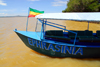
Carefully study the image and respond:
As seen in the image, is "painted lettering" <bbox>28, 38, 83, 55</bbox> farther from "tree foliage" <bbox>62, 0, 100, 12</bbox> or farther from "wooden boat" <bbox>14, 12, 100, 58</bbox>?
"tree foliage" <bbox>62, 0, 100, 12</bbox>

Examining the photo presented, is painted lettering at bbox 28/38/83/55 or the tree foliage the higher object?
the tree foliage

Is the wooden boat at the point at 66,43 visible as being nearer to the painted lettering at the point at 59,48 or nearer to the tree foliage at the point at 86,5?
the painted lettering at the point at 59,48

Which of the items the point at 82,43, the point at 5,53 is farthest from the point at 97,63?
the point at 5,53

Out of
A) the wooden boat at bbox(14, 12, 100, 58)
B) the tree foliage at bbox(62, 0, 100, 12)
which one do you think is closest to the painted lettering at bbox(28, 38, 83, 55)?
the wooden boat at bbox(14, 12, 100, 58)

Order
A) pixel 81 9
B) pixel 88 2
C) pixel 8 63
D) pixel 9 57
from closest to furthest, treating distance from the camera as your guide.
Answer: pixel 8 63 → pixel 9 57 → pixel 88 2 → pixel 81 9

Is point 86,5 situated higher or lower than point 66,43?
higher

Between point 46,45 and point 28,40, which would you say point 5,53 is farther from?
point 46,45

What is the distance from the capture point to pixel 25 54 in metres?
4.50

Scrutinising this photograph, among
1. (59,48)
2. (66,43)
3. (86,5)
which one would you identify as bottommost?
(59,48)

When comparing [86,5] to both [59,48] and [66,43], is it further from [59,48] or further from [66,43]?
[59,48]

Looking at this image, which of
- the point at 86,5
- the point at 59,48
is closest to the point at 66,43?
the point at 59,48

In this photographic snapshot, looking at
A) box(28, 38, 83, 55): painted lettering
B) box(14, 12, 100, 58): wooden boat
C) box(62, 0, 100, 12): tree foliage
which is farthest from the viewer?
box(62, 0, 100, 12): tree foliage

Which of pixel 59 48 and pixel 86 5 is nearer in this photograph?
pixel 59 48

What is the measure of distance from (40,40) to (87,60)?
2131 mm
